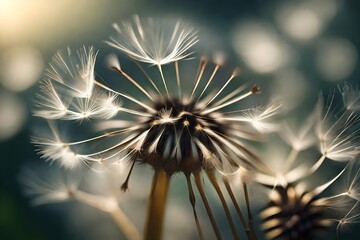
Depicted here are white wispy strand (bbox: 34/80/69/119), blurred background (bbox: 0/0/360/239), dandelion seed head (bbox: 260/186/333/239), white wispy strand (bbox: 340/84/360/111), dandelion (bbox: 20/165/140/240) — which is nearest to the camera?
dandelion seed head (bbox: 260/186/333/239)

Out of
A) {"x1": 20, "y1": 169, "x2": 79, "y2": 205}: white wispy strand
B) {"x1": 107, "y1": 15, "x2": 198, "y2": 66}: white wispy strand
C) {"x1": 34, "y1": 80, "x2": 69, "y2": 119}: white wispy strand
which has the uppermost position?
{"x1": 107, "y1": 15, "x2": 198, "y2": 66}: white wispy strand

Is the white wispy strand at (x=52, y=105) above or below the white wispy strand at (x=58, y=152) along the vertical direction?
above

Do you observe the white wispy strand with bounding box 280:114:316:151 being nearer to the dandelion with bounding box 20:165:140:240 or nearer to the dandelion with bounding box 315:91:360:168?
the dandelion with bounding box 315:91:360:168

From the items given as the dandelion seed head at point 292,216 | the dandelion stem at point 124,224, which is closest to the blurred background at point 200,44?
the dandelion stem at point 124,224

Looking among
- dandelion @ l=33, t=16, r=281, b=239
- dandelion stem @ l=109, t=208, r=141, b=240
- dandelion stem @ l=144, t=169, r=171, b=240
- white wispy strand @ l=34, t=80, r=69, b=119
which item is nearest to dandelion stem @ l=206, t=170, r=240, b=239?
dandelion @ l=33, t=16, r=281, b=239

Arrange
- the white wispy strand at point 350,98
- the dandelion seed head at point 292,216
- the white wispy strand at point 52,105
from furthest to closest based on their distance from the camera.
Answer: the white wispy strand at point 350,98 < the white wispy strand at point 52,105 < the dandelion seed head at point 292,216

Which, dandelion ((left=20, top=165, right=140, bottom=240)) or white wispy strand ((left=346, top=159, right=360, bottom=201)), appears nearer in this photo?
white wispy strand ((left=346, top=159, right=360, bottom=201))

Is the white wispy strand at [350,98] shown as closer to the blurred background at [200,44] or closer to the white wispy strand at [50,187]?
the blurred background at [200,44]
